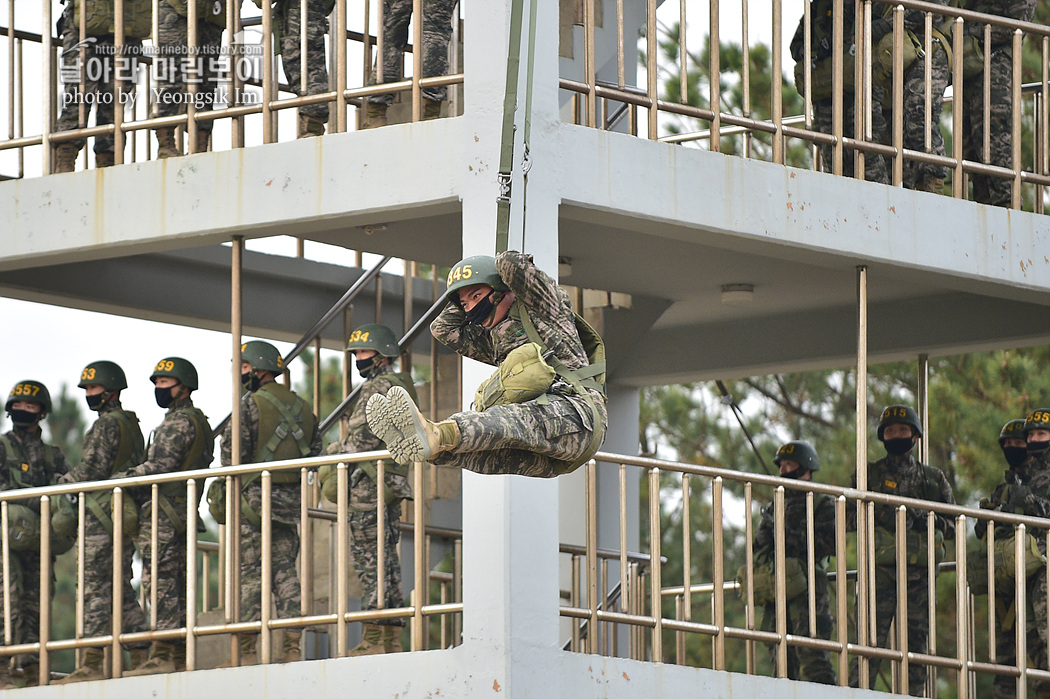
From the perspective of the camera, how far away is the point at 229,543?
1098cm

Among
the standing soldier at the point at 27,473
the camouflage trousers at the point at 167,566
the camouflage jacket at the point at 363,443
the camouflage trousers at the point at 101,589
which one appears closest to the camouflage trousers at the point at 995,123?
the camouflage jacket at the point at 363,443

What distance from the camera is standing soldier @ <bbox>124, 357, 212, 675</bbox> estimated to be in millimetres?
11242

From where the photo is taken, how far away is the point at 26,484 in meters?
12.4

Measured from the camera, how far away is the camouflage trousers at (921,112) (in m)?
12.4

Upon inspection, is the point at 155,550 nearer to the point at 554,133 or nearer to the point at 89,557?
the point at 89,557

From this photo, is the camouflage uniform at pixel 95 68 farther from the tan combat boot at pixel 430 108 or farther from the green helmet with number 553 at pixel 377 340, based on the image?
the tan combat boot at pixel 430 108

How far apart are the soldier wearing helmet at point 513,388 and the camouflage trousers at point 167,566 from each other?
3068mm

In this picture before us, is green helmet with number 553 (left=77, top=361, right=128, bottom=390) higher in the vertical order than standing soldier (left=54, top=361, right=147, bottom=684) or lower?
higher

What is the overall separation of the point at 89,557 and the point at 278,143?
2507mm

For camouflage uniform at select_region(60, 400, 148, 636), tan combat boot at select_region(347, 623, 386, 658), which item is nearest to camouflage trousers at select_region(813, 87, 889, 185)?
tan combat boot at select_region(347, 623, 386, 658)

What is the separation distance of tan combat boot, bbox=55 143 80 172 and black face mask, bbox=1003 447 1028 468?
5.95 metres

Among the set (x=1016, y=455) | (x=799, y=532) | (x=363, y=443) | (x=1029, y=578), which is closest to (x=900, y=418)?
(x=1016, y=455)

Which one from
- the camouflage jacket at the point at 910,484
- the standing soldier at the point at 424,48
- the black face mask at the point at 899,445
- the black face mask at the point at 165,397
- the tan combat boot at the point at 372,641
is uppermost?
the standing soldier at the point at 424,48

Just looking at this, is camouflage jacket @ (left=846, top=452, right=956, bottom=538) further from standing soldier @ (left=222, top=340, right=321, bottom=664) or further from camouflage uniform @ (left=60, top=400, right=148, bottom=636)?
camouflage uniform @ (left=60, top=400, right=148, bottom=636)
